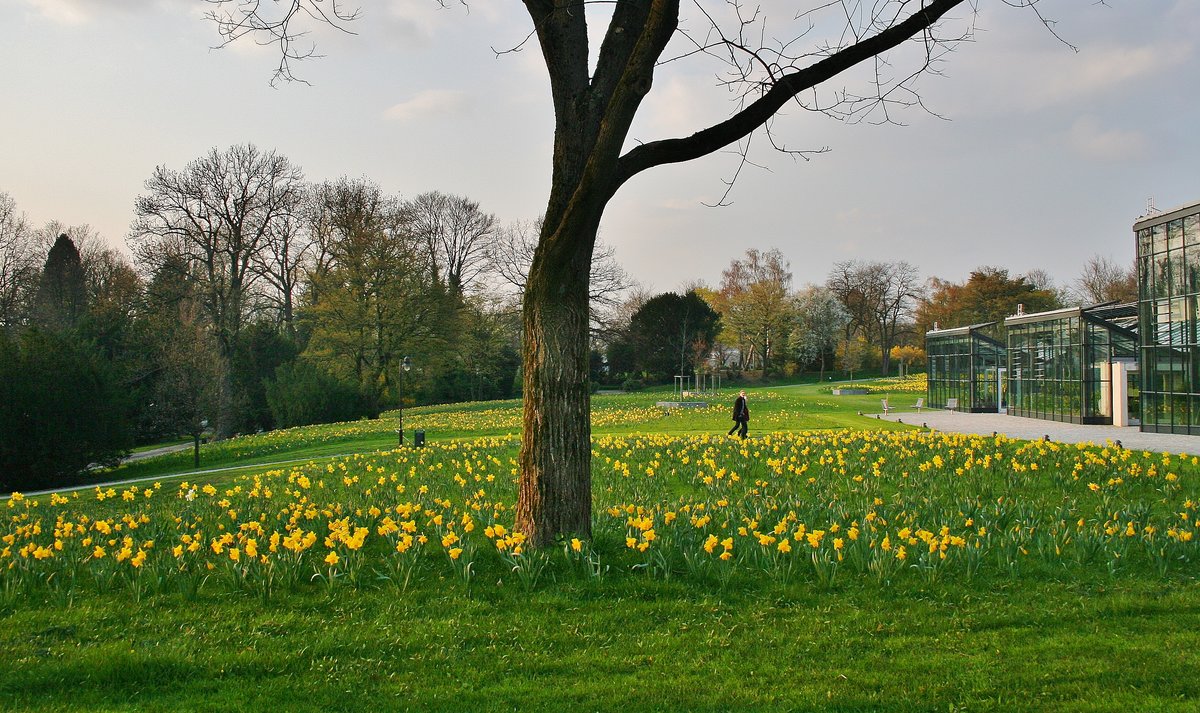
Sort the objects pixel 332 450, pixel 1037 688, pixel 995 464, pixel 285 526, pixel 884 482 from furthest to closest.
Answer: pixel 332 450
pixel 995 464
pixel 884 482
pixel 285 526
pixel 1037 688

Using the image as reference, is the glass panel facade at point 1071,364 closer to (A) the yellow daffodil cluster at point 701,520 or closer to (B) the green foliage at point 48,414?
(A) the yellow daffodil cluster at point 701,520

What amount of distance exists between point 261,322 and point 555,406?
131 feet

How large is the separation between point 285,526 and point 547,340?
3118 millimetres

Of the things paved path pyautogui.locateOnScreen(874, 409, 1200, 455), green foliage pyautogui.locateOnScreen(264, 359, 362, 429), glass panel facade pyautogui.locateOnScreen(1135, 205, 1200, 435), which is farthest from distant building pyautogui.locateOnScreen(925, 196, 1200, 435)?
green foliage pyautogui.locateOnScreen(264, 359, 362, 429)

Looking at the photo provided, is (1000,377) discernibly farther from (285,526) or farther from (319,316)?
(285,526)

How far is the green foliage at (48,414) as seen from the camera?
1766cm

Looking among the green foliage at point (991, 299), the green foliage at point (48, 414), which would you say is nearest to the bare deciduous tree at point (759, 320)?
the green foliage at point (991, 299)

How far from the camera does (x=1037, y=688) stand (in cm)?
371

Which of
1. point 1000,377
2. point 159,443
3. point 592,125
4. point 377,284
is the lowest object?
point 159,443

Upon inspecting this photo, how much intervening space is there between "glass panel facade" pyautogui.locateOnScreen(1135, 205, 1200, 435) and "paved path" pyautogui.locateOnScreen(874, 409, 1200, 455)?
0.79 meters

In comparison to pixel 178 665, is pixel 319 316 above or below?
above

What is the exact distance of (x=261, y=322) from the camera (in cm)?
4128

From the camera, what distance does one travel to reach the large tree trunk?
18.4 ft

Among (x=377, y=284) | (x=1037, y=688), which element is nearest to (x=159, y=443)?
(x=377, y=284)
